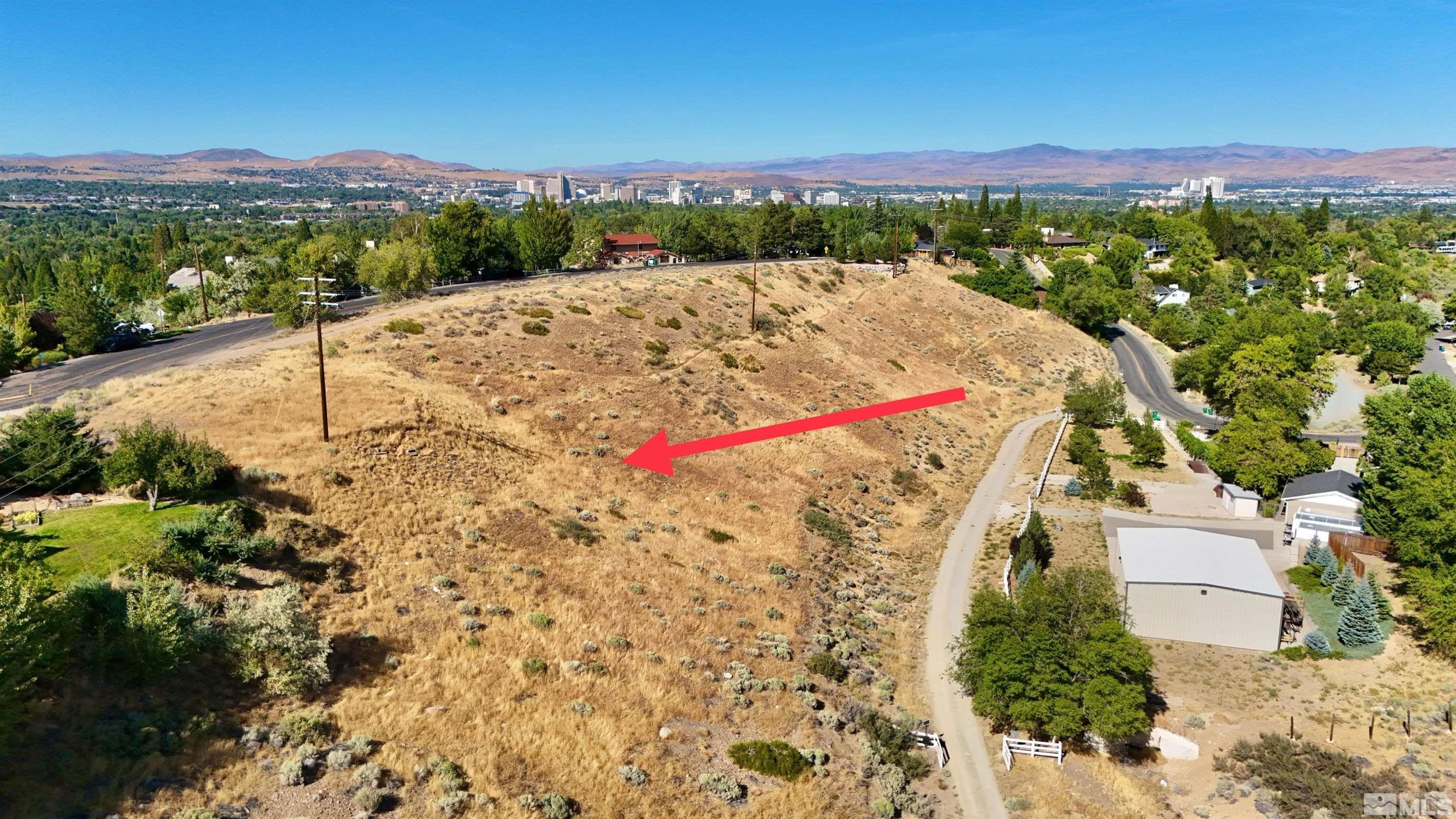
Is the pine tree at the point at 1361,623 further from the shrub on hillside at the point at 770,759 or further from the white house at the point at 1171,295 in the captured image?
the white house at the point at 1171,295

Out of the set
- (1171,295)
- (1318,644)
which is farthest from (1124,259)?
(1318,644)

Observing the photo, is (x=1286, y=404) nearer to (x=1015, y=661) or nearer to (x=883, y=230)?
(x=1015, y=661)

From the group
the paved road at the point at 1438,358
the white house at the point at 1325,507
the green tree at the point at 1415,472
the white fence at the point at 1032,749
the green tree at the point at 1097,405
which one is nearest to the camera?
the white fence at the point at 1032,749

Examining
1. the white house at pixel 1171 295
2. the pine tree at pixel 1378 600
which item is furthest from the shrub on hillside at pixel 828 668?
the white house at pixel 1171 295

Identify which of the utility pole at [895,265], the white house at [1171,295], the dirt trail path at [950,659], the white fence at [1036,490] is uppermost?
the utility pole at [895,265]

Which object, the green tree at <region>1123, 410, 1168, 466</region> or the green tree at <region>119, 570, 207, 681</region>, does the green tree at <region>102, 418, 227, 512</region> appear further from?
the green tree at <region>1123, 410, 1168, 466</region>

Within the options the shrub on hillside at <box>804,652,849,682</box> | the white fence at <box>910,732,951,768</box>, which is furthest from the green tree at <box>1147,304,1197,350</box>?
the white fence at <box>910,732,951,768</box>

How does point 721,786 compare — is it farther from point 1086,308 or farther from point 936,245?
point 936,245
